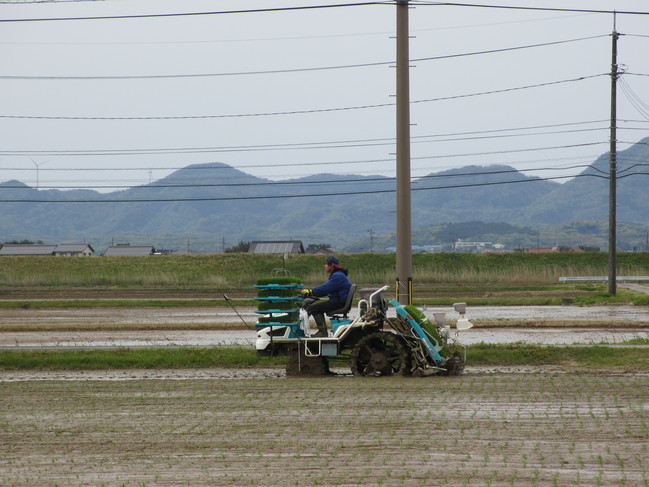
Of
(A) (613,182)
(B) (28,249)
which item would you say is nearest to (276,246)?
(B) (28,249)

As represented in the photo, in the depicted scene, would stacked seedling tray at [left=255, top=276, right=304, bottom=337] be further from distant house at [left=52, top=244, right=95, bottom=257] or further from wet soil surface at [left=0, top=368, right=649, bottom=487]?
distant house at [left=52, top=244, right=95, bottom=257]

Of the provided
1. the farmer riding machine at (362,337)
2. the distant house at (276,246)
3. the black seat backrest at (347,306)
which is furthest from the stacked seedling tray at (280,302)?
the distant house at (276,246)

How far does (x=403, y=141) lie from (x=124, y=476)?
1158cm

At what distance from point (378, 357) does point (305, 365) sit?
137 centimetres

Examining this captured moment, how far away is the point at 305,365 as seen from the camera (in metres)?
16.2

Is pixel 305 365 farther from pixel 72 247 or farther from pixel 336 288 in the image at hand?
pixel 72 247

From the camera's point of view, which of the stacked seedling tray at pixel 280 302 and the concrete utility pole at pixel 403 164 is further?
the concrete utility pole at pixel 403 164

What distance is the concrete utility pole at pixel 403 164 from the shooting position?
1891 cm

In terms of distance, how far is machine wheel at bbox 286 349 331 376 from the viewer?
52.9ft

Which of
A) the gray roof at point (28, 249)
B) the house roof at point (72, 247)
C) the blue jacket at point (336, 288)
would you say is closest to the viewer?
the blue jacket at point (336, 288)

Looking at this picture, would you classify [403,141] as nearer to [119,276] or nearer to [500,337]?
[500,337]

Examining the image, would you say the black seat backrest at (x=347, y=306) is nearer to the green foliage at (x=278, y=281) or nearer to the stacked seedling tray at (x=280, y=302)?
the stacked seedling tray at (x=280, y=302)

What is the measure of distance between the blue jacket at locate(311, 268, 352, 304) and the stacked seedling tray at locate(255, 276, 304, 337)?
0.40m

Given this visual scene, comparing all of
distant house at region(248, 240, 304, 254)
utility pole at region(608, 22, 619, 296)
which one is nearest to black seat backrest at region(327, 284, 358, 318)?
utility pole at region(608, 22, 619, 296)
